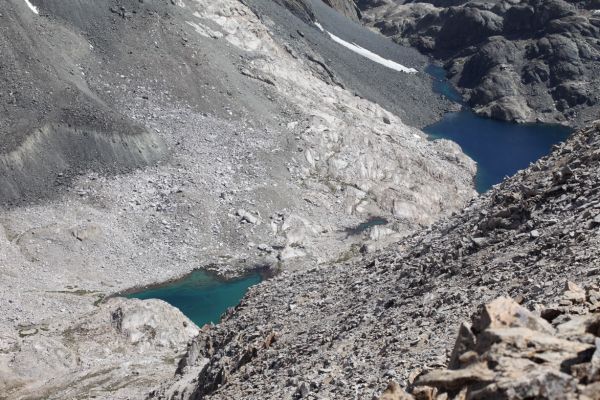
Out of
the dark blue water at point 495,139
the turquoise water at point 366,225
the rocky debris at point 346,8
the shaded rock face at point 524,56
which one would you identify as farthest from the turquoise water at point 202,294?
the rocky debris at point 346,8

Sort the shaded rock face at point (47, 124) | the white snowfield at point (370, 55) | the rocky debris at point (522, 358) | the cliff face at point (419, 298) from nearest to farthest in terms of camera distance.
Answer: the rocky debris at point (522, 358), the cliff face at point (419, 298), the shaded rock face at point (47, 124), the white snowfield at point (370, 55)

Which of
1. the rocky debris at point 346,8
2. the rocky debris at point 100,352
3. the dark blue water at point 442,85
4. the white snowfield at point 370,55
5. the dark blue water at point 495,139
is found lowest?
the rocky debris at point 100,352

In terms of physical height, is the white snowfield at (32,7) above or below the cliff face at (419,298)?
above

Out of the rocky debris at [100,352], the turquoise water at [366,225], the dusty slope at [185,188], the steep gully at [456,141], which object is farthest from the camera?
the turquoise water at [366,225]

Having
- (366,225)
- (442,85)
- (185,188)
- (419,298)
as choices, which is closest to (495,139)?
(442,85)

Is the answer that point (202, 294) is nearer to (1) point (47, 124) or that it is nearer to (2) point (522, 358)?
(1) point (47, 124)

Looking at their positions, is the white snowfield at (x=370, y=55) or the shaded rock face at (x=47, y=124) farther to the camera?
the white snowfield at (x=370, y=55)

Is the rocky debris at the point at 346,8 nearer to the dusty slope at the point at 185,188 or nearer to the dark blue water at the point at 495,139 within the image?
the dark blue water at the point at 495,139
